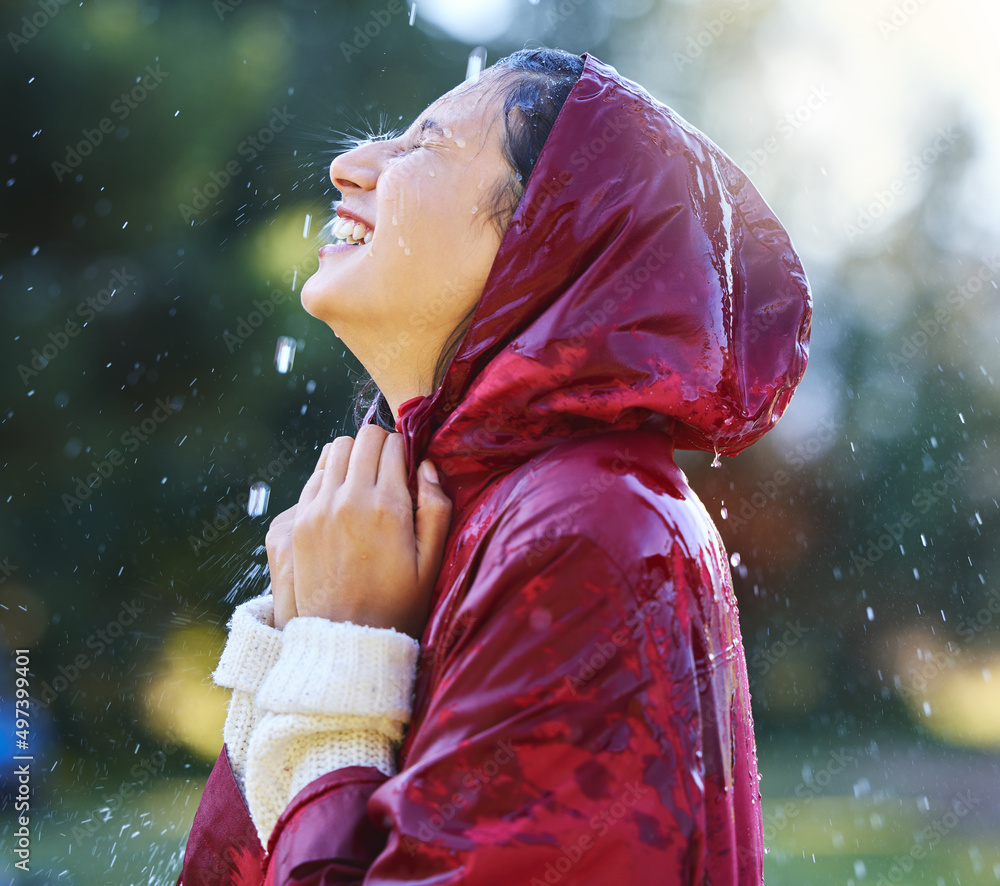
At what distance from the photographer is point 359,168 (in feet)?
5.69

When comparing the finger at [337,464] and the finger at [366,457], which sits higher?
the finger at [366,457]

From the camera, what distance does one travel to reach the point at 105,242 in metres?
6.11

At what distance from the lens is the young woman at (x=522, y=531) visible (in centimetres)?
103

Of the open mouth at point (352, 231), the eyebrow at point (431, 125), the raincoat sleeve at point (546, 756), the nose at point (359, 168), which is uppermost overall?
the eyebrow at point (431, 125)

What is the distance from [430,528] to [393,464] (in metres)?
0.14

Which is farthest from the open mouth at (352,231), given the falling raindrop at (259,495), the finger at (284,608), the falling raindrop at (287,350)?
the falling raindrop at (287,350)

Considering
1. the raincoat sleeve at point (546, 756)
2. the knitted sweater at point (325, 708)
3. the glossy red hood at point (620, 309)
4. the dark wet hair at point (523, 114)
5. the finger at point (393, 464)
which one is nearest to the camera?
the raincoat sleeve at point (546, 756)

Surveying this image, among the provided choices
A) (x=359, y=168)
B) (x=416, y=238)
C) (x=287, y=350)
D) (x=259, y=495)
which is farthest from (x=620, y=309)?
(x=287, y=350)

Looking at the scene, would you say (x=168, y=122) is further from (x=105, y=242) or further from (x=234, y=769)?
(x=234, y=769)

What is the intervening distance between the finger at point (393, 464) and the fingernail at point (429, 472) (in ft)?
0.11

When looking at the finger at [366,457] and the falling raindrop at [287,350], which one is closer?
the finger at [366,457]

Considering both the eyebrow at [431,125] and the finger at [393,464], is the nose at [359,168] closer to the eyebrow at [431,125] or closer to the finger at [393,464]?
the eyebrow at [431,125]

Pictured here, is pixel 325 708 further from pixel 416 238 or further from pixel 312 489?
pixel 416 238

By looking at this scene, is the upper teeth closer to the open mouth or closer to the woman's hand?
the open mouth
